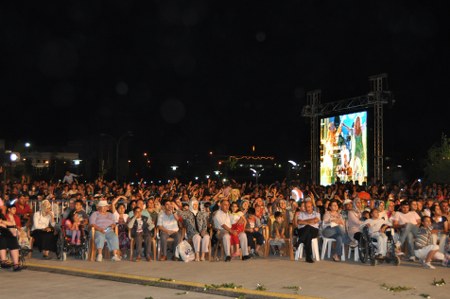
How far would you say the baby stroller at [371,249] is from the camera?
42.4ft

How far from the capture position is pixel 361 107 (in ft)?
115

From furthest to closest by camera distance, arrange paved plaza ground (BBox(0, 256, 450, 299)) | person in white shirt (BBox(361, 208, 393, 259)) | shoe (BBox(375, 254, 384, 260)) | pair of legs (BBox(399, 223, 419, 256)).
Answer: pair of legs (BBox(399, 223, 419, 256))
person in white shirt (BBox(361, 208, 393, 259))
shoe (BBox(375, 254, 384, 260))
paved plaza ground (BBox(0, 256, 450, 299))

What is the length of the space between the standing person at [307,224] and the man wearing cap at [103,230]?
426 centimetres

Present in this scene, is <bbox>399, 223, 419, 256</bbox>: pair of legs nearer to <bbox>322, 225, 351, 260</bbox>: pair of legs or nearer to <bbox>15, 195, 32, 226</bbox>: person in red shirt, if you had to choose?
<bbox>322, 225, 351, 260</bbox>: pair of legs

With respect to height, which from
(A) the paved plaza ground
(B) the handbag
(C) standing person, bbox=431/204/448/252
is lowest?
(A) the paved plaza ground

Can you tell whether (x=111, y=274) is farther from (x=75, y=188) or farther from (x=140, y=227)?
(x=75, y=188)

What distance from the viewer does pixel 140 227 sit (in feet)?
46.0

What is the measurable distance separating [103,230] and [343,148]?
24778 mm

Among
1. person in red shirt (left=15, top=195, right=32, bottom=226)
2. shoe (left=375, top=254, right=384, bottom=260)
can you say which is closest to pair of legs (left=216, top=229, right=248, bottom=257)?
shoe (left=375, top=254, right=384, bottom=260)

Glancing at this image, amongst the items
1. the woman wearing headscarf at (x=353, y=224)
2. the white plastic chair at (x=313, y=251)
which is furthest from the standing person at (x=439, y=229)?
the white plastic chair at (x=313, y=251)

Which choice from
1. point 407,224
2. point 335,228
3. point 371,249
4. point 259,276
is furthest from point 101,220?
point 407,224

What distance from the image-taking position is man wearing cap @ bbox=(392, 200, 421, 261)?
1376 centimetres

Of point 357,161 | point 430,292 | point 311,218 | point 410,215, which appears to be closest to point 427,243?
point 410,215

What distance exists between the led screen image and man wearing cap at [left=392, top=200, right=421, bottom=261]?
1972 centimetres
